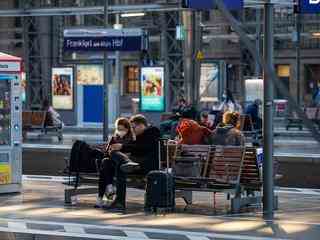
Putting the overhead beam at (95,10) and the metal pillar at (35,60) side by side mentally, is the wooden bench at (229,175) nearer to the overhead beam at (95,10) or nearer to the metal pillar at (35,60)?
the overhead beam at (95,10)

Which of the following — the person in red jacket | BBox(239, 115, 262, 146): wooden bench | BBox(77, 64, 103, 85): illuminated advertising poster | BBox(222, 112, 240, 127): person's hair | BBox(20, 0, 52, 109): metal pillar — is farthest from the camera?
BBox(20, 0, 52, 109): metal pillar

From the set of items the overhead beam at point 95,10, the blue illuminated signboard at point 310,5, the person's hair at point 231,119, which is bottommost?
the person's hair at point 231,119

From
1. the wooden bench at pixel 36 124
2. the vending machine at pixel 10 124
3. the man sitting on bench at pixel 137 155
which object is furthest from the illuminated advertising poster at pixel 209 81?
the man sitting on bench at pixel 137 155

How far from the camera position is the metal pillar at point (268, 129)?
11438 millimetres

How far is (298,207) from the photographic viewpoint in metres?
12.5

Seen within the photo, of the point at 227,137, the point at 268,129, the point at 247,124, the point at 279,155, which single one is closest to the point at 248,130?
the point at 247,124

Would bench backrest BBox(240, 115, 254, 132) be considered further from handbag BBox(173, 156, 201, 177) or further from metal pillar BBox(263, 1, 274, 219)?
metal pillar BBox(263, 1, 274, 219)

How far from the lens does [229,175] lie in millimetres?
11906

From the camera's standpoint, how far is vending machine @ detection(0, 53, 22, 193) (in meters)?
13.8

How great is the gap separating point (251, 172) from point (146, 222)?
184cm

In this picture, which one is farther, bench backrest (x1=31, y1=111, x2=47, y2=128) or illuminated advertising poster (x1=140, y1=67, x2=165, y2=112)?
illuminated advertising poster (x1=140, y1=67, x2=165, y2=112)

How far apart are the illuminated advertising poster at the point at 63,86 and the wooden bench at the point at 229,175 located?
913 inches

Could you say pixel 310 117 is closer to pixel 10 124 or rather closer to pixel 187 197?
pixel 10 124

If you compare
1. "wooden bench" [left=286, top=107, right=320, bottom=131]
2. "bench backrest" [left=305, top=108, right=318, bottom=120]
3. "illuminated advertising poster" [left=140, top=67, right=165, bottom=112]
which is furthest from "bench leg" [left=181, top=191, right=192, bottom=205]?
"bench backrest" [left=305, top=108, right=318, bottom=120]
